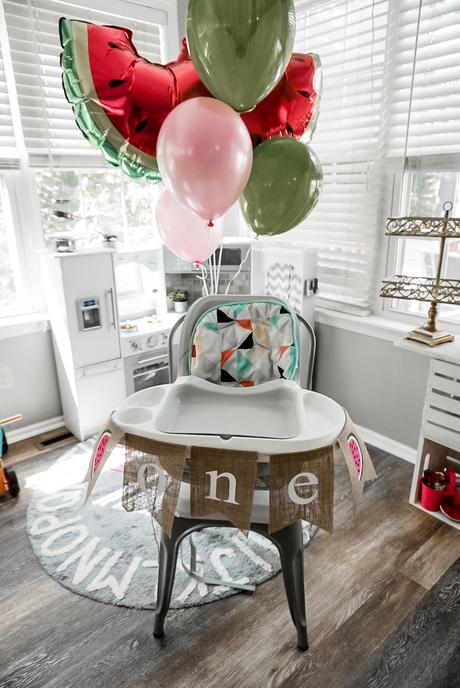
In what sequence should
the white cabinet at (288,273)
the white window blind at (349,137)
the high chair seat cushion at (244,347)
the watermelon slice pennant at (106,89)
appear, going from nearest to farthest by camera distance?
the watermelon slice pennant at (106,89) → the high chair seat cushion at (244,347) → the white window blind at (349,137) → the white cabinet at (288,273)

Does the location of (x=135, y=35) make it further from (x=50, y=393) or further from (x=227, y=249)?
(x=50, y=393)

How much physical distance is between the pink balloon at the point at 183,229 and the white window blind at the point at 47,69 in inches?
52.6

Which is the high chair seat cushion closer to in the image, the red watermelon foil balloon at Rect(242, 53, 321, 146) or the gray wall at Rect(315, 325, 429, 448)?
the red watermelon foil balloon at Rect(242, 53, 321, 146)

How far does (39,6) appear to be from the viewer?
2.51 m

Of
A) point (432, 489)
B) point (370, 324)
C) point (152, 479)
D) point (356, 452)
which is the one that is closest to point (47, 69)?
point (370, 324)

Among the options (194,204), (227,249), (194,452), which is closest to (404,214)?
(227,249)

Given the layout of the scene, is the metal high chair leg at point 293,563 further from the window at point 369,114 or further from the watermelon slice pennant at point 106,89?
the window at point 369,114

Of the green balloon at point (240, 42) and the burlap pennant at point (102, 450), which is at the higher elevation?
the green balloon at point (240, 42)

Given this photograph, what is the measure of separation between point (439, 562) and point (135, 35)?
3360 millimetres

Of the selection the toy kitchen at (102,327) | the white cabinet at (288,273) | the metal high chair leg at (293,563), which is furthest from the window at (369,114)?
the metal high chair leg at (293,563)

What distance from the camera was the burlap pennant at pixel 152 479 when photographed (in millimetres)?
1167

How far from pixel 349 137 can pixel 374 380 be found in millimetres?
1378

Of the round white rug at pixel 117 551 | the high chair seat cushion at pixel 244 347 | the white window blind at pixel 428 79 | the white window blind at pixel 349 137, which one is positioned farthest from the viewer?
the white window blind at pixel 349 137

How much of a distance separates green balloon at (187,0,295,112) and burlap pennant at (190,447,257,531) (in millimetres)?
941
